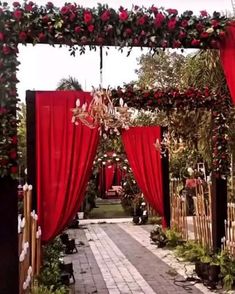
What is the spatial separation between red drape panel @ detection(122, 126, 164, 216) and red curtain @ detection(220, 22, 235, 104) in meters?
4.56

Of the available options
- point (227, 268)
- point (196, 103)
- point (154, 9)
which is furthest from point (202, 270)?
point (154, 9)

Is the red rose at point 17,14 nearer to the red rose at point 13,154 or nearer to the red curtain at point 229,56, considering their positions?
the red rose at point 13,154

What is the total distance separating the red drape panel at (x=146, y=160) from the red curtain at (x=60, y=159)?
334cm

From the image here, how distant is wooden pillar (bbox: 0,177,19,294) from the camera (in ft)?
9.59

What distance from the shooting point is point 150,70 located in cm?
1316

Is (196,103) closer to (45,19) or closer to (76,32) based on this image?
(76,32)

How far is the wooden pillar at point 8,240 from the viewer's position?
292cm

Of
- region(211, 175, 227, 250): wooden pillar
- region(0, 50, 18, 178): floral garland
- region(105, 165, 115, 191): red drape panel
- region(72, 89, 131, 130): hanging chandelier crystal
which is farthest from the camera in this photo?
region(105, 165, 115, 191): red drape panel

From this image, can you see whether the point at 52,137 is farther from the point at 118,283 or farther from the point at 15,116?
the point at 118,283

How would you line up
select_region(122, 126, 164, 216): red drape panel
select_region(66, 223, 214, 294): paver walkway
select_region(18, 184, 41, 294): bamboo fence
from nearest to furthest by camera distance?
select_region(18, 184, 41, 294): bamboo fence
select_region(66, 223, 214, 294): paver walkway
select_region(122, 126, 164, 216): red drape panel

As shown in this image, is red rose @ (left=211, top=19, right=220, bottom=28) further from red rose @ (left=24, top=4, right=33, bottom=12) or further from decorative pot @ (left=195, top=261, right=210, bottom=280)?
decorative pot @ (left=195, top=261, right=210, bottom=280)

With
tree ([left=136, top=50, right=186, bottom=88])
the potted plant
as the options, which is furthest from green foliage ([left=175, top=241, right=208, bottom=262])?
tree ([left=136, top=50, right=186, bottom=88])

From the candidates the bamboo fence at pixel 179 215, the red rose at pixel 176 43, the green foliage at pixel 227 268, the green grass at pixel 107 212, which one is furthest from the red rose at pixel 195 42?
the green grass at pixel 107 212

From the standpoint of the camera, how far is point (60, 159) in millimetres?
4363
